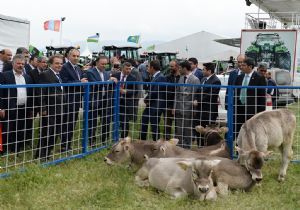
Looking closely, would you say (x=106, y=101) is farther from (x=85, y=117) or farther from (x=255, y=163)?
(x=255, y=163)

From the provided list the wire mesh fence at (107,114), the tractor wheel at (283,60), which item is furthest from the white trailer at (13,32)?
the tractor wheel at (283,60)

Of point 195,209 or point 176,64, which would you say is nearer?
point 195,209

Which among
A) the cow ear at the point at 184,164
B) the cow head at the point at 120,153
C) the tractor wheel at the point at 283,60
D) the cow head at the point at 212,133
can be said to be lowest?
the cow head at the point at 120,153

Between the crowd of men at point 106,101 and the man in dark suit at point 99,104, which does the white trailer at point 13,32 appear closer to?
the crowd of men at point 106,101

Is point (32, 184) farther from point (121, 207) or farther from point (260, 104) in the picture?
point (260, 104)

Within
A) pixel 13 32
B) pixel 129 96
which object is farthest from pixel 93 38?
pixel 129 96

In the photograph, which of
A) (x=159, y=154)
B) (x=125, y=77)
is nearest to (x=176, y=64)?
(x=125, y=77)

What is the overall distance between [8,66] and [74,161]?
115 inches

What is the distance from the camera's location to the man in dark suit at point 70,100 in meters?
8.34

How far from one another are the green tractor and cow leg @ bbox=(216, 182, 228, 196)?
36.8ft

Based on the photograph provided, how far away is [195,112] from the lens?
907 cm

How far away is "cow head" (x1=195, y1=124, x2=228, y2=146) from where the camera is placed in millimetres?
8266

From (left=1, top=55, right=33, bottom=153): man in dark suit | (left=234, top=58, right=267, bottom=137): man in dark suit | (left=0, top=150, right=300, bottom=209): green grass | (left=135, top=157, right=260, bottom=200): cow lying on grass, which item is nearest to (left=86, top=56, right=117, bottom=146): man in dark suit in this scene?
(left=1, top=55, right=33, bottom=153): man in dark suit

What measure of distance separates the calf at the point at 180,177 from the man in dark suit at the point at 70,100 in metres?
2.07
